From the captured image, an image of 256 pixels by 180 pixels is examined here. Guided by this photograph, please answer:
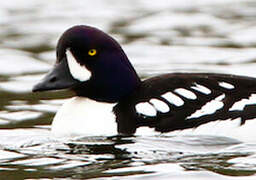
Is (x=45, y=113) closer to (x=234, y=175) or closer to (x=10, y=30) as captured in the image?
(x=234, y=175)

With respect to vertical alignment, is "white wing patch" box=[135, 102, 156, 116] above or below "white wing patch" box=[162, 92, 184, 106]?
below

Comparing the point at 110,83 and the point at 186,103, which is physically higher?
the point at 110,83

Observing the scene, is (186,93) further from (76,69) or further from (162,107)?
(76,69)

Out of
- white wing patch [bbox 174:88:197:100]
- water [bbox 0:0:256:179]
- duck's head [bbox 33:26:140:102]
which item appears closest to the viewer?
water [bbox 0:0:256:179]

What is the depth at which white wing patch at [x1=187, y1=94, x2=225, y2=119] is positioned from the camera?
10.1m

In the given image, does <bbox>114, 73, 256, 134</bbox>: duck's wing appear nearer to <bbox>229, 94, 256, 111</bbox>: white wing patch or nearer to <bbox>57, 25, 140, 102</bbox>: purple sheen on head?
<bbox>229, 94, 256, 111</bbox>: white wing patch

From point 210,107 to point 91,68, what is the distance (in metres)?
1.35

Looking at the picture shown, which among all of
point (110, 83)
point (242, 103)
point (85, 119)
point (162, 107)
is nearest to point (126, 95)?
point (110, 83)

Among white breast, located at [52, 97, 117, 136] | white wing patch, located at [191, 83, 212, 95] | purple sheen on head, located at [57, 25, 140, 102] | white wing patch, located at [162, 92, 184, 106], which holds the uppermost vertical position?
purple sheen on head, located at [57, 25, 140, 102]

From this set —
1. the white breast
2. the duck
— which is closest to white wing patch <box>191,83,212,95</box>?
the duck

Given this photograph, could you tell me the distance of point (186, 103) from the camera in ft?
33.5

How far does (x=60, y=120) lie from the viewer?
10.7m

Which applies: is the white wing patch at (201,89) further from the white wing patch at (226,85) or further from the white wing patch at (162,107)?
the white wing patch at (162,107)

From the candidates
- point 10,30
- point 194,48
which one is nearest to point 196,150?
point 194,48
